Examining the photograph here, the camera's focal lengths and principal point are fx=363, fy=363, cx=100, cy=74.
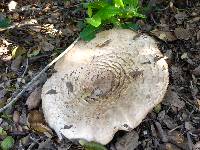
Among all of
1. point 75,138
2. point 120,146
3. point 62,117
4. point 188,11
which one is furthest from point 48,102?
point 188,11

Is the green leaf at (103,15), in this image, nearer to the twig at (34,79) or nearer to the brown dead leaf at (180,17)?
the twig at (34,79)

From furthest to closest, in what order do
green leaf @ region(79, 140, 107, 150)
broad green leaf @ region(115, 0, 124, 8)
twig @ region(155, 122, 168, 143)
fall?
broad green leaf @ region(115, 0, 124, 8) < twig @ region(155, 122, 168, 143) < green leaf @ region(79, 140, 107, 150)

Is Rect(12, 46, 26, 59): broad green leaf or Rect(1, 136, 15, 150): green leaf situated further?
Rect(12, 46, 26, 59): broad green leaf

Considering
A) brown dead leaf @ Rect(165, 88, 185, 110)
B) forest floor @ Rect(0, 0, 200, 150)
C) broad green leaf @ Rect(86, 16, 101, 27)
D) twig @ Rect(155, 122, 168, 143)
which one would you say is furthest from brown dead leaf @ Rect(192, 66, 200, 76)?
broad green leaf @ Rect(86, 16, 101, 27)

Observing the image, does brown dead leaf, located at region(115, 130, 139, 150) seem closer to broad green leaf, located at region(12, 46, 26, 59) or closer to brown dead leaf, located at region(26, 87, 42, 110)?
brown dead leaf, located at region(26, 87, 42, 110)

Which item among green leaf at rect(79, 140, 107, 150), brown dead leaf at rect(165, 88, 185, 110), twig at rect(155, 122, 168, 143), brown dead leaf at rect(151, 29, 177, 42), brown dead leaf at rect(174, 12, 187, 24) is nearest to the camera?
green leaf at rect(79, 140, 107, 150)

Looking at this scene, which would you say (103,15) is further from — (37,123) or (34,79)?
(37,123)

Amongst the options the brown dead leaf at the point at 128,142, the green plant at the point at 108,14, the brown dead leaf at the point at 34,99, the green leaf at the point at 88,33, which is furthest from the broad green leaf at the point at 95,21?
the brown dead leaf at the point at 128,142

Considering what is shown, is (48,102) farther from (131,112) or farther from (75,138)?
(131,112)

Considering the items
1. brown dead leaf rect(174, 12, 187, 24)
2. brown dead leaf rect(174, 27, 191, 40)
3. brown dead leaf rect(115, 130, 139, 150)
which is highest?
brown dead leaf rect(174, 12, 187, 24)
